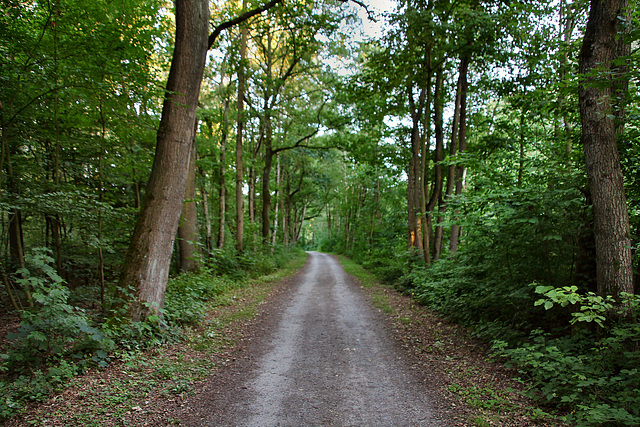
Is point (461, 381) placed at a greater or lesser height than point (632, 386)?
lesser

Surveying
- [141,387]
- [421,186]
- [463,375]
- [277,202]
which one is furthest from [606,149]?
[277,202]

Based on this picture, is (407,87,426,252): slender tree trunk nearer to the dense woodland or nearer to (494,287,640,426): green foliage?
the dense woodland

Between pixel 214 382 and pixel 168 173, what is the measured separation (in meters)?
3.70

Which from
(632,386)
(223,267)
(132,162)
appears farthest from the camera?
(223,267)

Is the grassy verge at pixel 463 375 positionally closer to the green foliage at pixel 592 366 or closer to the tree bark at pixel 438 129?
the green foliage at pixel 592 366

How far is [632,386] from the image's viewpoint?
10.4 ft

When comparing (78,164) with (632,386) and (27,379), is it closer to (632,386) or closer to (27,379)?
(27,379)

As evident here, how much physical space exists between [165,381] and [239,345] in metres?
1.76

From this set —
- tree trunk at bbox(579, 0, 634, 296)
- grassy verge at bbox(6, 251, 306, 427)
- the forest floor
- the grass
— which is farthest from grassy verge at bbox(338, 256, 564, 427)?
grassy verge at bbox(6, 251, 306, 427)

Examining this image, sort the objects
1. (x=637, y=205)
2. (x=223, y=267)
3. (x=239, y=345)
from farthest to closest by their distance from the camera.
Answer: (x=223, y=267)
(x=239, y=345)
(x=637, y=205)

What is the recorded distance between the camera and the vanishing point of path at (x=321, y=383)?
11.4 ft

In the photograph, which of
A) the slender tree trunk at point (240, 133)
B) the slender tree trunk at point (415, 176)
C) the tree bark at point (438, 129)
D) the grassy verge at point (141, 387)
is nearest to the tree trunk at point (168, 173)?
the grassy verge at point (141, 387)

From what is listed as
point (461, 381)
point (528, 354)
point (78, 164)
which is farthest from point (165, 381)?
point (78, 164)

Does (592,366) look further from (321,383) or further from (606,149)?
(321,383)
